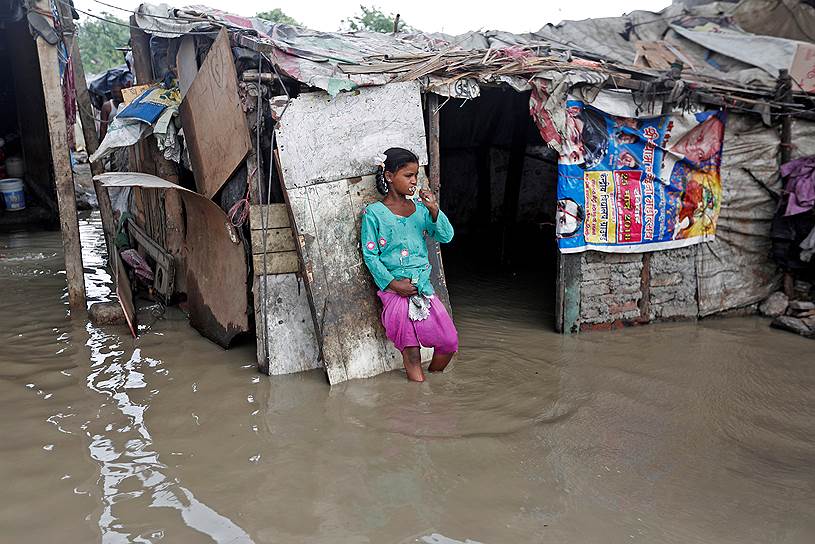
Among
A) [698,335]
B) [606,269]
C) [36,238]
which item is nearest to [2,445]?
[606,269]

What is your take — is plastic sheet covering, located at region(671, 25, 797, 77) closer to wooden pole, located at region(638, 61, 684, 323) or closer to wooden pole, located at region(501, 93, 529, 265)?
wooden pole, located at region(638, 61, 684, 323)

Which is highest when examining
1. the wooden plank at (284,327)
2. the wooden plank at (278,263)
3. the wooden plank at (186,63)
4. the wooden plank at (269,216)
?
the wooden plank at (186,63)

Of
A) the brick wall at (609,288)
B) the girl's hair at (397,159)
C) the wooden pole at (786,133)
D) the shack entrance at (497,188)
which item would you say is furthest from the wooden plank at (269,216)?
the wooden pole at (786,133)

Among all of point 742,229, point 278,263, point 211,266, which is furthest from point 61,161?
point 742,229

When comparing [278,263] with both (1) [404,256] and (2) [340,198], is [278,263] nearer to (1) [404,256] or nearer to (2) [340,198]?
(2) [340,198]

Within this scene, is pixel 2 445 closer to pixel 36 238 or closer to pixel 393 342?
pixel 393 342

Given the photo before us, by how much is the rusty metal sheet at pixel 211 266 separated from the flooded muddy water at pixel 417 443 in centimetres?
20

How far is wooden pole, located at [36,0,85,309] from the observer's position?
567 centimetres

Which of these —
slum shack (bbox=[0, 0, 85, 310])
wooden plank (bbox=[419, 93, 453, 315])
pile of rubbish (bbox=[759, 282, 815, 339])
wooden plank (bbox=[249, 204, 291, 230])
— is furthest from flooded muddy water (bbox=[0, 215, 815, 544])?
slum shack (bbox=[0, 0, 85, 310])

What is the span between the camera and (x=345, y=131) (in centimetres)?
473

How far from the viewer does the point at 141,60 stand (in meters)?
6.20

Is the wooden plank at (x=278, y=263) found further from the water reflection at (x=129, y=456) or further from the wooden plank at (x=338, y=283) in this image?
the water reflection at (x=129, y=456)

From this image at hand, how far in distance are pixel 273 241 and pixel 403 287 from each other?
3.30ft

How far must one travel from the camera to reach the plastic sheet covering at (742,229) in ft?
20.2
